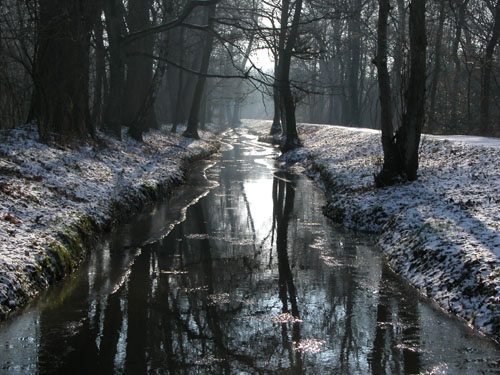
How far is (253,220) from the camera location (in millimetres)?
11289

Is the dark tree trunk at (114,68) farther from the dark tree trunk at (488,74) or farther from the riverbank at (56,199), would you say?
the dark tree trunk at (488,74)

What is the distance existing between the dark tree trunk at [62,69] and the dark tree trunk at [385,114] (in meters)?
7.24

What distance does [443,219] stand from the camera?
830cm

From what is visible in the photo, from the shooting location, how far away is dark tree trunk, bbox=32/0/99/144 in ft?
43.1

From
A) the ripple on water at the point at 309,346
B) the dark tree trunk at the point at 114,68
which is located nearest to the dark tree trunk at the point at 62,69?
the dark tree trunk at the point at 114,68

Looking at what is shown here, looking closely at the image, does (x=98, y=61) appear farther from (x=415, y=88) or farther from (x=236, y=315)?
(x=236, y=315)

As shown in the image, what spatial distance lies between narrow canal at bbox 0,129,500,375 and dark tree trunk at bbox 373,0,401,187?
94.0 inches

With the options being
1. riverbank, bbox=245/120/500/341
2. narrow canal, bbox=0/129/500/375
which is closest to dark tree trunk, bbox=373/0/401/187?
riverbank, bbox=245/120/500/341

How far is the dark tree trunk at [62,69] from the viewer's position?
13125 mm

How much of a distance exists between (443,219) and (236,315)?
4.09 metres

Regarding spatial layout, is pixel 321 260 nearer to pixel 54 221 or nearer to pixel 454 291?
pixel 454 291

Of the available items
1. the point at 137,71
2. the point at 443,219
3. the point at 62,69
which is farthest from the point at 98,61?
the point at 443,219

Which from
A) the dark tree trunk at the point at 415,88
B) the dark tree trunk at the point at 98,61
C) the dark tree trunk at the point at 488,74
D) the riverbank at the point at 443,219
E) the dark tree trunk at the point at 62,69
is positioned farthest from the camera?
the dark tree trunk at the point at 488,74

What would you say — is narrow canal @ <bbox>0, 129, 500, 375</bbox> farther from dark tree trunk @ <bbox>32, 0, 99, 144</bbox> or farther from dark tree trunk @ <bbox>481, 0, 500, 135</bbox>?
dark tree trunk @ <bbox>481, 0, 500, 135</bbox>
